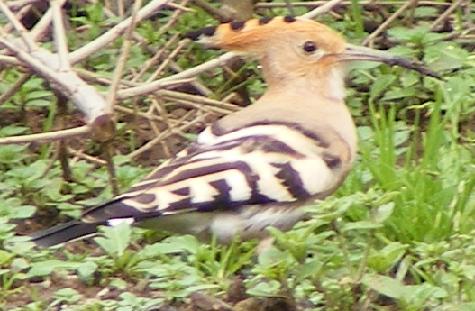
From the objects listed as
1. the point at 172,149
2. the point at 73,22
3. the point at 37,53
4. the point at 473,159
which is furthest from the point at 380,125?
the point at 73,22

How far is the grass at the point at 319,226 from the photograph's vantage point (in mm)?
3125

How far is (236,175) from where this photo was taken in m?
3.41

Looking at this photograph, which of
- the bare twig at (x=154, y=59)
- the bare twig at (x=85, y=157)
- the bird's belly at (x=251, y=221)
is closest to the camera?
the bird's belly at (x=251, y=221)

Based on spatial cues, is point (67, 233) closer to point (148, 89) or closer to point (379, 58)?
point (148, 89)

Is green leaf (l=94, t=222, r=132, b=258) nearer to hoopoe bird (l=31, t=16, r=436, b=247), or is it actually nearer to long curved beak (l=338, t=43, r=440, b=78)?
hoopoe bird (l=31, t=16, r=436, b=247)

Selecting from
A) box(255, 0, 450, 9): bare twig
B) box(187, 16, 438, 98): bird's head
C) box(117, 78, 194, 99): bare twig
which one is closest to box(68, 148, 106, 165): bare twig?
box(117, 78, 194, 99): bare twig

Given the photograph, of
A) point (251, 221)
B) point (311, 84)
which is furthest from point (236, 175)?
point (311, 84)

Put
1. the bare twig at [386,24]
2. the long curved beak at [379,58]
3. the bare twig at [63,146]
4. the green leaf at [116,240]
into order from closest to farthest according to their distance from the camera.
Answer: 1. the green leaf at [116,240]
2. the long curved beak at [379,58]
3. the bare twig at [63,146]
4. the bare twig at [386,24]

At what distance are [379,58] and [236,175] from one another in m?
0.92

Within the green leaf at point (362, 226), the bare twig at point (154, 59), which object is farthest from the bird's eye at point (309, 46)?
the green leaf at point (362, 226)

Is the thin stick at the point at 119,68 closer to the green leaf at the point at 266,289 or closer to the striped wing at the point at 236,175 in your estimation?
the striped wing at the point at 236,175

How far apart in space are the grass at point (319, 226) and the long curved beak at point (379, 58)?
0.08m

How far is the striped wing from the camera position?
334cm

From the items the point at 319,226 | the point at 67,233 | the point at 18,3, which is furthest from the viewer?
the point at 18,3
